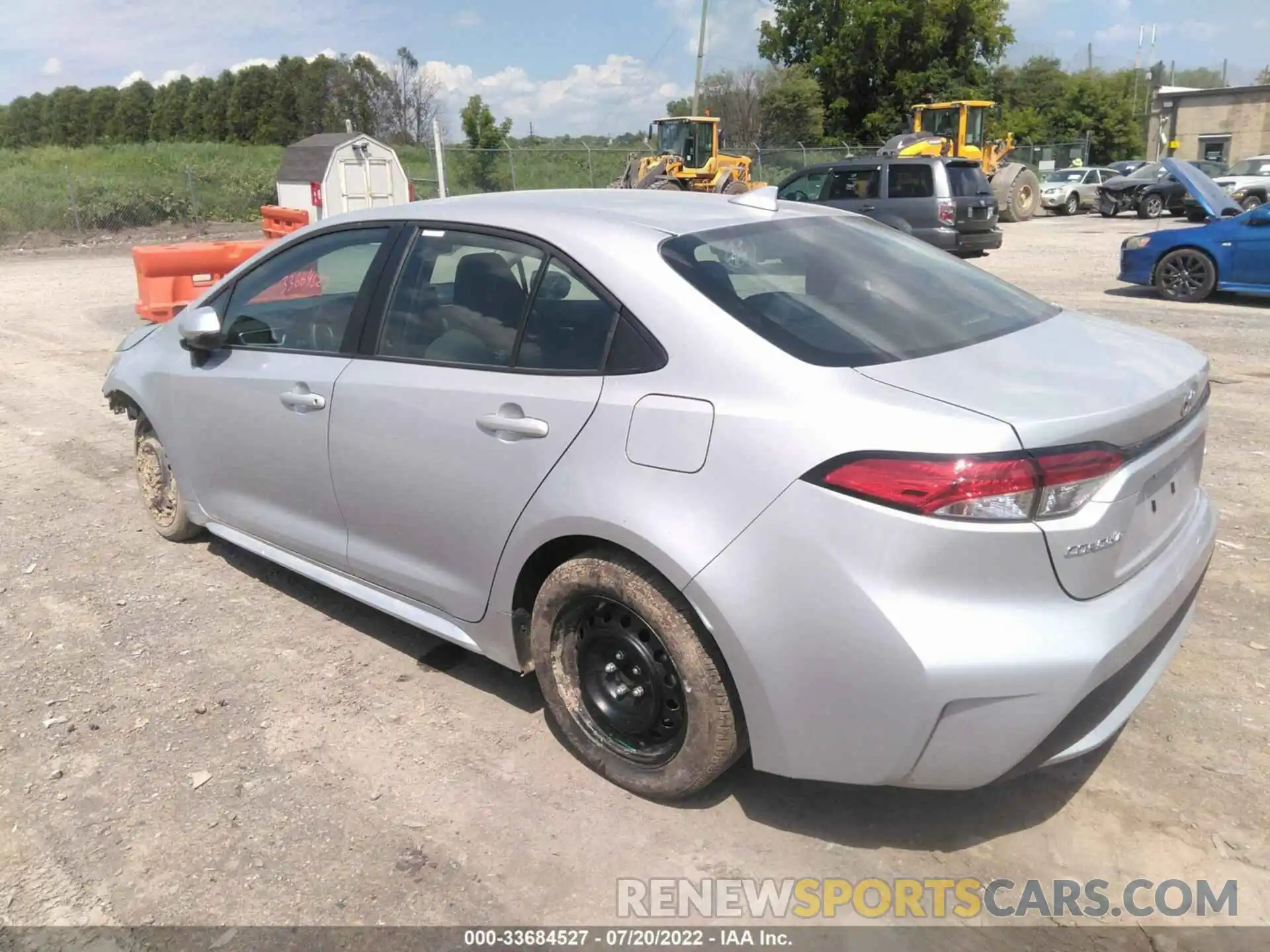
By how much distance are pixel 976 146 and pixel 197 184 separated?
76.6ft

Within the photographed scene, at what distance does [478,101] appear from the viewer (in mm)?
42594

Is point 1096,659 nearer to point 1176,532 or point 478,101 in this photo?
point 1176,532

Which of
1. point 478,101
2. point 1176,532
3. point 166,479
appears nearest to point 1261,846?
point 1176,532

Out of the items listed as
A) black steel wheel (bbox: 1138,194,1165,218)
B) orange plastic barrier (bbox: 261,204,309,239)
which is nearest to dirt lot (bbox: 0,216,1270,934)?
orange plastic barrier (bbox: 261,204,309,239)

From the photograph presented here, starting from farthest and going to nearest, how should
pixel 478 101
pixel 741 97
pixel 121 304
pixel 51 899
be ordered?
1. pixel 741 97
2. pixel 478 101
3. pixel 121 304
4. pixel 51 899

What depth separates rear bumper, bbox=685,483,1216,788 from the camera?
7.34 feet

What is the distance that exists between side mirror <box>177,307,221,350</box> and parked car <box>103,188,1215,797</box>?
0.32m

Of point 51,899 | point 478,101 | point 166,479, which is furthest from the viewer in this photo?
point 478,101

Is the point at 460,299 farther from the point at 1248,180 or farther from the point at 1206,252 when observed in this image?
the point at 1248,180

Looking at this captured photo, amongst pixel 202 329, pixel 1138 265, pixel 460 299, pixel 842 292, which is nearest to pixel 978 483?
pixel 842 292

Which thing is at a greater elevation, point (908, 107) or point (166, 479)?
point (908, 107)

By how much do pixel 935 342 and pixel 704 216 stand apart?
0.91 meters

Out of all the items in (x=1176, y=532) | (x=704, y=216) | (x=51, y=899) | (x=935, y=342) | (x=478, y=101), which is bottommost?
(x=51, y=899)

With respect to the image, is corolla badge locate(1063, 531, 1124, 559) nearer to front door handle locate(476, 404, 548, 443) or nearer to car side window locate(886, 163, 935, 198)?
front door handle locate(476, 404, 548, 443)
